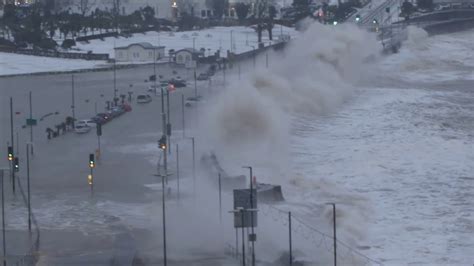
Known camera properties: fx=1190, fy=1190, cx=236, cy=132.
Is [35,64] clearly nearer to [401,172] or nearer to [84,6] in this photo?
[401,172]

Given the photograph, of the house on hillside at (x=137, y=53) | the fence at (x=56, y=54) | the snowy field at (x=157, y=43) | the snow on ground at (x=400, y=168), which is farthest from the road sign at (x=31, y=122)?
the house on hillside at (x=137, y=53)

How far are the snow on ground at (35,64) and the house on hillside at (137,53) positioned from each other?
1032 mm

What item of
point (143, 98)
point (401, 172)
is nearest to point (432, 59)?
point (143, 98)

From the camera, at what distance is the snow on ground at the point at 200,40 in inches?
1010

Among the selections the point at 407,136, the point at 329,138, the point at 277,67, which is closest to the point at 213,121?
the point at 329,138

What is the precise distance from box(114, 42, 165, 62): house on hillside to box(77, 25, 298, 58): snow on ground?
0.73 metres

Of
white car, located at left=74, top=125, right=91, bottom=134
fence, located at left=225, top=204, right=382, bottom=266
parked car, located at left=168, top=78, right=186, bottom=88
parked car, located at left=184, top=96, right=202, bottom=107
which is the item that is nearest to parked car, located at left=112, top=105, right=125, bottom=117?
parked car, located at left=184, top=96, right=202, bottom=107

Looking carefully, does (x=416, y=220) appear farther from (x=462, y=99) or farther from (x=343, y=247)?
(x=462, y=99)

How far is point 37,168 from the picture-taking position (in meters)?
9.91

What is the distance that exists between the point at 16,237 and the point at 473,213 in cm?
321

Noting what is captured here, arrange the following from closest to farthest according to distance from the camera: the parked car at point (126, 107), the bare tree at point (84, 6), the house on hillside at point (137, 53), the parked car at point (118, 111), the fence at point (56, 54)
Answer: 1. the parked car at point (118, 111)
2. the parked car at point (126, 107)
3. the fence at point (56, 54)
4. the house on hillside at point (137, 53)
5. the bare tree at point (84, 6)

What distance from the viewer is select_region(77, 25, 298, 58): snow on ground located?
25656 millimetres

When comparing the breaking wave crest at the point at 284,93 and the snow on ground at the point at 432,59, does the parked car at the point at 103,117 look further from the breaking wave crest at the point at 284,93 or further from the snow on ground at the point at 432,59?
the snow on ground at the point at 432,59

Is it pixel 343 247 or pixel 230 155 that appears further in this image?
pixel 230 155
